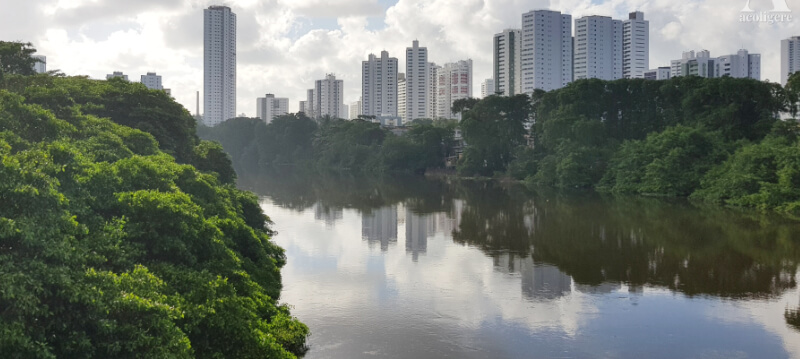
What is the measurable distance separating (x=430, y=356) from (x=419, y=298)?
407cm

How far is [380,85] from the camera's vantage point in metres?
131

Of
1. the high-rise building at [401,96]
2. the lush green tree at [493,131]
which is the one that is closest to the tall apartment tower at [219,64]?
the high-rise building at [401,96]

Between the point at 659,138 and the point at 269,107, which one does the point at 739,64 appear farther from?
the point at 269,107

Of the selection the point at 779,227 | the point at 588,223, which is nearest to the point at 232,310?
the point at 588,223

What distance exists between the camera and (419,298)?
51.5ft

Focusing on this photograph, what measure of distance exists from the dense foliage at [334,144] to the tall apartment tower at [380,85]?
111 ft

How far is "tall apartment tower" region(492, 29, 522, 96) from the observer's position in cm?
9438

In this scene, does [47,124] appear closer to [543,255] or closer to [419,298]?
[419,298]

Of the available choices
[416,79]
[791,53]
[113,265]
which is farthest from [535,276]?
[416,79]

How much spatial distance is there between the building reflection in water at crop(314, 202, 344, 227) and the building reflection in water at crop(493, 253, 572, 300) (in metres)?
10.5

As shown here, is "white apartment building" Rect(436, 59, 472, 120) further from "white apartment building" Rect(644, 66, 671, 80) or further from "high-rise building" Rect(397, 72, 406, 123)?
"white apartment building" Rect(644, 66, 671, 80)

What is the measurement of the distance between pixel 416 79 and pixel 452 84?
9861mm

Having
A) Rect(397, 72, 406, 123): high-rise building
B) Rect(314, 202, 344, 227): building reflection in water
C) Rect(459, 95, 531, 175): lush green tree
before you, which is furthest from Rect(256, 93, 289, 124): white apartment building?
Rect(314, 202, 344, 227): building reflection in water

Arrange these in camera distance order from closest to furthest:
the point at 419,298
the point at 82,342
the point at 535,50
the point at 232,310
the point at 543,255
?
the point at 82,342 → the point at 232,310 → the point at 419,298 → the point at 543,255 → the point at 535,50
